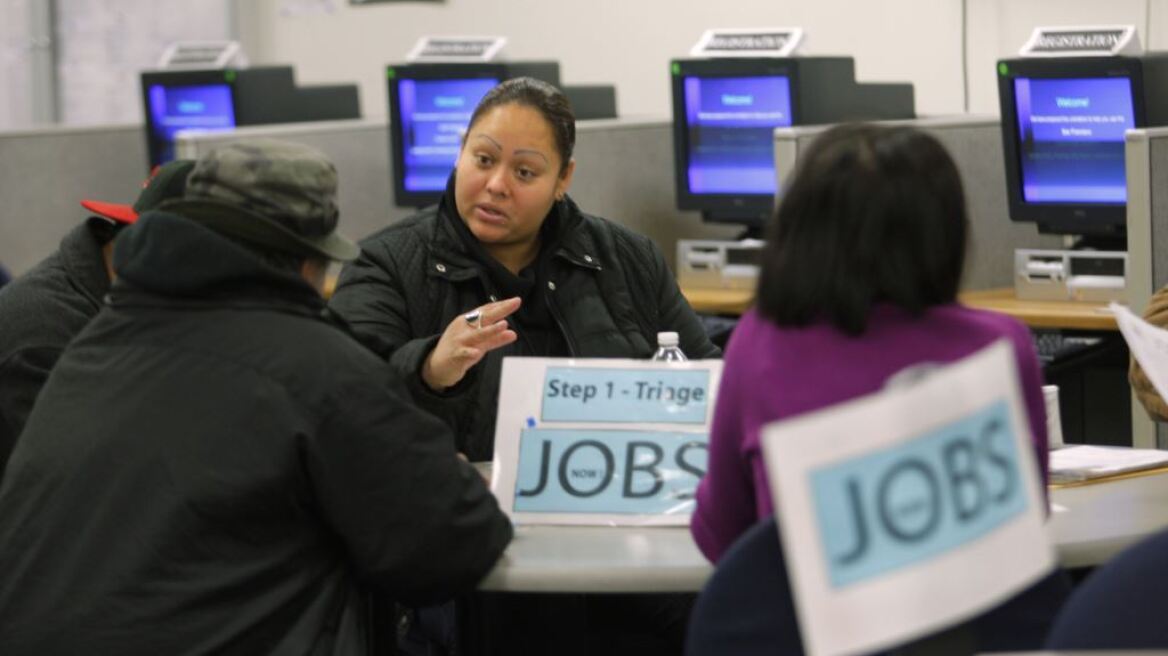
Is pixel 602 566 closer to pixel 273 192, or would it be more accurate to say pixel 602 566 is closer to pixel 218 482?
pixel 218 482

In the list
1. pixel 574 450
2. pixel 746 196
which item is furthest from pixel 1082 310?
pixel 574 450

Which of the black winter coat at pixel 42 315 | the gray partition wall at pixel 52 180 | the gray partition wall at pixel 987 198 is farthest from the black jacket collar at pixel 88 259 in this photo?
the gray partition wall at pixel 52 180

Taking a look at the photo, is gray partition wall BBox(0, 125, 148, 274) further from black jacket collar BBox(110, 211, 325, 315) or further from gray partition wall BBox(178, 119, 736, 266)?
black jacket collar BBox(110, 211, 325, 315)

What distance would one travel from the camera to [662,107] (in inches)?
261

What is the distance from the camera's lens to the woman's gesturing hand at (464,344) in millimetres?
2514

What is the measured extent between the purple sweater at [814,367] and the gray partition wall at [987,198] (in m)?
2.88

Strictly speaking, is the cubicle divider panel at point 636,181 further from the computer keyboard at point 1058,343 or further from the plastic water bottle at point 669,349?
the plastic water bottle at point 669,349

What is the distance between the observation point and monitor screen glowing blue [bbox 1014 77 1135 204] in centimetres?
441

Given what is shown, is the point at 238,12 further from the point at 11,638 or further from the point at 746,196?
the point at 11,638

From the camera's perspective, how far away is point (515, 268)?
293cm

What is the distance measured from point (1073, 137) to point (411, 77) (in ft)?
6.44

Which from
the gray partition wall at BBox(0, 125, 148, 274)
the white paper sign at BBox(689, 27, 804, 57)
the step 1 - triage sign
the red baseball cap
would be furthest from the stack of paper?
the gray partition wall at BBox(0, 125, 148, 274)

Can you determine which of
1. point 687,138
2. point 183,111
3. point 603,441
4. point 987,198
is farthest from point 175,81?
point 603,441

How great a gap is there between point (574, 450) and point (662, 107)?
443 centimetres
